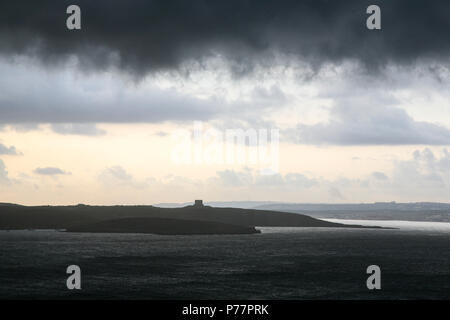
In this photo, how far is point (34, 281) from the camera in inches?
3019

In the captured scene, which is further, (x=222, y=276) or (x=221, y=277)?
(x=222, y=276)

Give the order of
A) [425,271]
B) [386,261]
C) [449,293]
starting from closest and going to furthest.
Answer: [449,293] < [425,271] < [386,261]

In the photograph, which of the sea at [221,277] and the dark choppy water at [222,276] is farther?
the dark choppy water at [222,276]

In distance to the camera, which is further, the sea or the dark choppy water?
the dark choppy water
